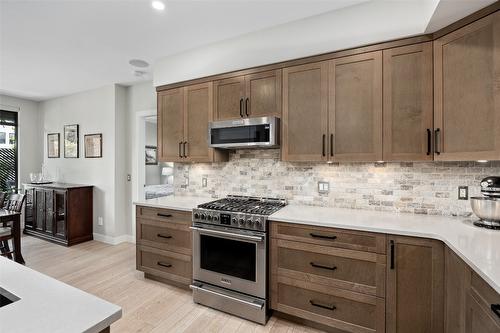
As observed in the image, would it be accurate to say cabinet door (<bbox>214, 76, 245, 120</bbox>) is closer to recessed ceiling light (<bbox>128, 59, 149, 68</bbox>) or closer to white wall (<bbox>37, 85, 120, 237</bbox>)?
recessed ceiling light (<bbox>128, 59, 149, 68</bbox>)

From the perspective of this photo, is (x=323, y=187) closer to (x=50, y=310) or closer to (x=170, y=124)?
(x=170, y=124)

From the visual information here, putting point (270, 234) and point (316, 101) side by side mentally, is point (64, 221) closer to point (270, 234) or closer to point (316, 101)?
point (270, 234)

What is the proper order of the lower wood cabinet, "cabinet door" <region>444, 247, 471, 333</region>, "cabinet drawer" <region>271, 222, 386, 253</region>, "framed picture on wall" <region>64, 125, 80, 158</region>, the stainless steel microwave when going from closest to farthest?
"cabinet door" <region>444, 247, 471, 333</region> → "cabinet drawer" <region>271, 222, 386, 253</region> → the stainless steel microwave → the lower wood cabinet → "framed picture on wall" <region>64, 125, 80, 158</region>

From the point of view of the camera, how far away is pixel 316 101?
7.52 ft

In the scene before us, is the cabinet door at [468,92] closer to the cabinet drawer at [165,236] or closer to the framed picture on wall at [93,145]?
the cabinet drawer at [165,236]

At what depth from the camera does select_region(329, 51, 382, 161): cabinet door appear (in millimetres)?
2070

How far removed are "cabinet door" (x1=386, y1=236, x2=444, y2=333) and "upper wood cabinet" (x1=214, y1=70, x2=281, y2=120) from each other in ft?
5.10

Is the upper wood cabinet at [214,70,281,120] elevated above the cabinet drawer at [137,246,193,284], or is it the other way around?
the upper wood cabinet at [214,70,281,120]

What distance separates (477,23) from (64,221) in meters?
5.54

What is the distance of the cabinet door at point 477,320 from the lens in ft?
3.57

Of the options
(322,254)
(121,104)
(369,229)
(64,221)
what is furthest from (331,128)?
(64,221)

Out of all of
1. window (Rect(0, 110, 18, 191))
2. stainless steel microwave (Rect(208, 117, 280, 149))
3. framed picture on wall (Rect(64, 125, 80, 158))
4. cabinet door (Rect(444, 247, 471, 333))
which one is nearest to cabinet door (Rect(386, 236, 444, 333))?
cabinet door (Rect(444, 247, 471, 333))

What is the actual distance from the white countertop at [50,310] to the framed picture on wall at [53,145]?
496 centimetres

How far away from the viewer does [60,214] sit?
421cm
